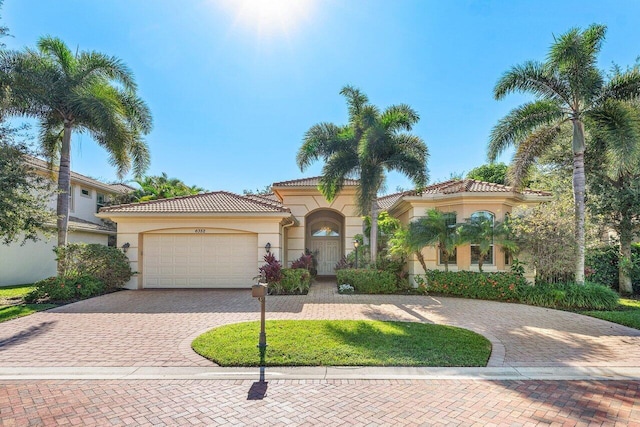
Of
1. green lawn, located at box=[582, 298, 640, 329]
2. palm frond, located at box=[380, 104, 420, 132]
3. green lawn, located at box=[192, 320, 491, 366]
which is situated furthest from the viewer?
palm frond, located at box=[380, 104, 420, 132]

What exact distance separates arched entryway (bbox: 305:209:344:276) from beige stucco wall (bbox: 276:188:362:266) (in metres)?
2.42

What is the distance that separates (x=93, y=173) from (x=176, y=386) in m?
24.6

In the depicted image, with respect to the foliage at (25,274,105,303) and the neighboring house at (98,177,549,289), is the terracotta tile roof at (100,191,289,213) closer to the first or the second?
the neighboring house at (98,177,549,289)

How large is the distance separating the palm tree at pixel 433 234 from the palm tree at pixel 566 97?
3.40 m

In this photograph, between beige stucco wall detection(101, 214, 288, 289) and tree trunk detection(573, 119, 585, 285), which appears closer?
tree trunk detection(573, 119, 585, 285)

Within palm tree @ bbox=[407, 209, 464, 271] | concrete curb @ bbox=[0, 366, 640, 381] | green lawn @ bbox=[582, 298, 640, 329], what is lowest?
green lawn @ bbox=[582, 298, 640, 329]

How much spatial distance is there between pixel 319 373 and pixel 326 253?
16.0 meters

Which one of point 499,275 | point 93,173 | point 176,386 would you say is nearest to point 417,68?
point 499,275

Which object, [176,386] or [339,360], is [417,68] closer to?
[339,360]

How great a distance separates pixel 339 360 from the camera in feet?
19.1

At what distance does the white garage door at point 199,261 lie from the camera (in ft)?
48.0

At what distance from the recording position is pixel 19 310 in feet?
32.8

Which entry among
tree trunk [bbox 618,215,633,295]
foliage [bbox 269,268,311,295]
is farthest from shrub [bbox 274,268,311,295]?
tree trunk [bbox 618,215,633,295]

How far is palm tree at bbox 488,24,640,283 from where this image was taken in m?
11.2
